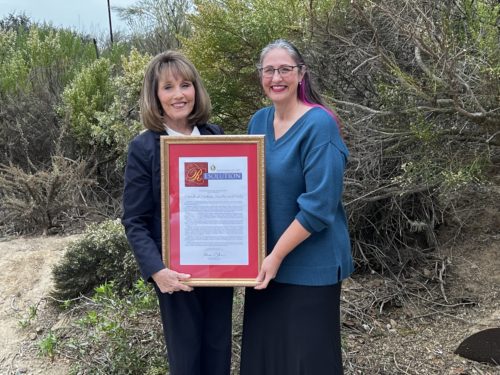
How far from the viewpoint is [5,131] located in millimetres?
7336

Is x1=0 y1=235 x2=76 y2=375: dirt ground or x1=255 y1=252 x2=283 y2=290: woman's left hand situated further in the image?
x1=0 y1=235 x2=76 y2=375: dirt ground

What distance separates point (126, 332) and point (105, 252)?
1.04 m

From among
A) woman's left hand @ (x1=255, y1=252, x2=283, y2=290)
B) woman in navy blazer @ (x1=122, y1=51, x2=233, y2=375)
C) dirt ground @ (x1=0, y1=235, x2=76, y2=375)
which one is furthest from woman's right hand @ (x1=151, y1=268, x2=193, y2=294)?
dirt ground @ (x1=0, y1=235, x2=76, y2=375)

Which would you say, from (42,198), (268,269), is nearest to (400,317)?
(268,269)

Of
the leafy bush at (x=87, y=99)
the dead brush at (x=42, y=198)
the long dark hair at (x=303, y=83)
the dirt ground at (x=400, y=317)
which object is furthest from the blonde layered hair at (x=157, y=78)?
the leafy bush at (x=87, y=99)

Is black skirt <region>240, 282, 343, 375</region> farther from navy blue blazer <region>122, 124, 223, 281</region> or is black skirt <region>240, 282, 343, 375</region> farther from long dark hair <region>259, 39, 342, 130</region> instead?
long dark hair <region>259, 39, 342, 130</region>

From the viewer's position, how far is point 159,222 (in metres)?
2.65

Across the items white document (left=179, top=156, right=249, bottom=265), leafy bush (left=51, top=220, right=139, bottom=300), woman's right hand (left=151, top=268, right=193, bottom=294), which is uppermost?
white document (left=179, top=156, right=249, bottom=265)

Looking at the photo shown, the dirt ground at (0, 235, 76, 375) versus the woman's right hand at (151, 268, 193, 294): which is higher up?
the woman's right hand at (151, 268, 193, 294)

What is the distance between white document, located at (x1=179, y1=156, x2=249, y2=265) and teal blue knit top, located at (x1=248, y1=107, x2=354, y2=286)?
0.40 ft

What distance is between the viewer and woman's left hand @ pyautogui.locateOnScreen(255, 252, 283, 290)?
2.45 m

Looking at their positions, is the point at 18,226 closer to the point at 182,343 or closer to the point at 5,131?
the point at 5,131

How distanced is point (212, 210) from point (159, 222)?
264 mm

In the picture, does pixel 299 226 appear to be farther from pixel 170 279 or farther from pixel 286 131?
pixel 170 279
